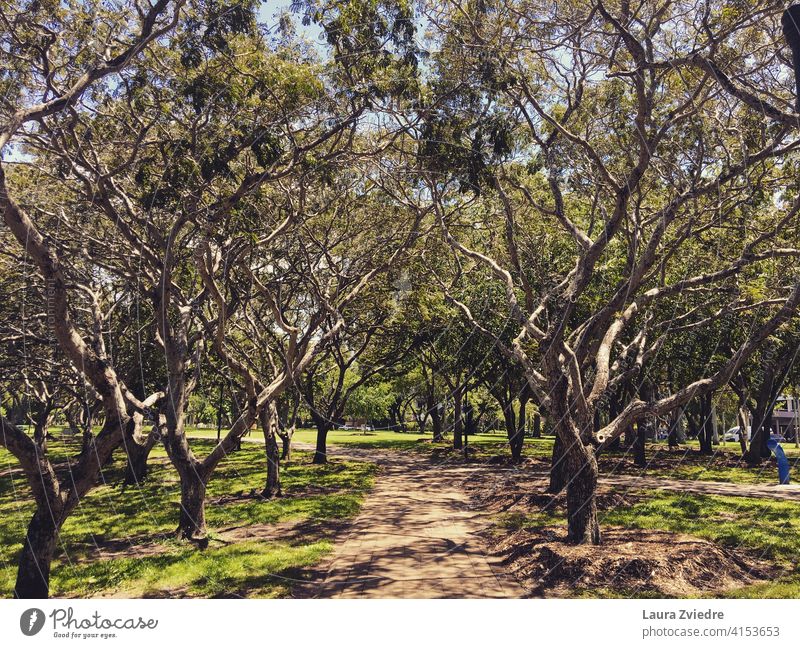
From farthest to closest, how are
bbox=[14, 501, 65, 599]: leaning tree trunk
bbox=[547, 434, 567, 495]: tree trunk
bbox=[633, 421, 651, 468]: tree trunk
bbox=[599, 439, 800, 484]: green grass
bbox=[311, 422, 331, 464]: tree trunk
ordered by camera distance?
1. bbox=[311, 422, 331, 464]: tree trunk
2. bbox=[633, 421, 651, 468]: tree trunk
3. bbox=[599, 439, 800, 484]: green grass
4. bbox=[547, 434, 567, 495]: tree trunk
5. bbox=[14, 501, 65, 599]: leaning tree trunk

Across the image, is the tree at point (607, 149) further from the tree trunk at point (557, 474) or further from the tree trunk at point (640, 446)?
the tree trunk at point (640, 446)

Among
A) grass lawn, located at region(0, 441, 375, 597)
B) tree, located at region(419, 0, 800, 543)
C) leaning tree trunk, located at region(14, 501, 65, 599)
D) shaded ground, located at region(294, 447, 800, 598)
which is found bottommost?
grass lawn, located at region(0, 441, 375, 597)

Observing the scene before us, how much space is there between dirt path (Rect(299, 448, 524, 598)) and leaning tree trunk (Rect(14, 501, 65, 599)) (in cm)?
308

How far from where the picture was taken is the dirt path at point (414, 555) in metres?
7.01

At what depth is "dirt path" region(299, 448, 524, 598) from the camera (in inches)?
276

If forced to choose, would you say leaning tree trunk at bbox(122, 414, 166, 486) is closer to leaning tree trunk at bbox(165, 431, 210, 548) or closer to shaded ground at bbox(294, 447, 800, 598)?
leaning tree trunk at bbox(165, 431, 210, 548)

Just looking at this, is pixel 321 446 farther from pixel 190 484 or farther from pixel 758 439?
pixel 758 439

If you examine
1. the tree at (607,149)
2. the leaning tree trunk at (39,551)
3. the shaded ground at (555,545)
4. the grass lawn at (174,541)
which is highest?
the tree at (607,149)

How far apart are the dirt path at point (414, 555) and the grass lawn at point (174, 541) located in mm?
565

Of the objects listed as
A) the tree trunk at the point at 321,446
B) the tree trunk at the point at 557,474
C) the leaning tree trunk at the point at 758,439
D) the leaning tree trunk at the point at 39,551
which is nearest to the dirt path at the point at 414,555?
the tree trunk at the point at 557,474

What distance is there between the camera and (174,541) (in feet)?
34.0

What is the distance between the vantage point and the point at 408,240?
13.4 m

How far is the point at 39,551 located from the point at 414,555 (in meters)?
5.16

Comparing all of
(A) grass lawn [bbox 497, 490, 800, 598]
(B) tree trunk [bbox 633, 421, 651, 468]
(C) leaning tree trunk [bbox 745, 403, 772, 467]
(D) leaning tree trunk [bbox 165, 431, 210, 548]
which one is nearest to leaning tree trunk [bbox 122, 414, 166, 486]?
(D) leaning tree trunk [bbox 165, 431, 210, 548]
